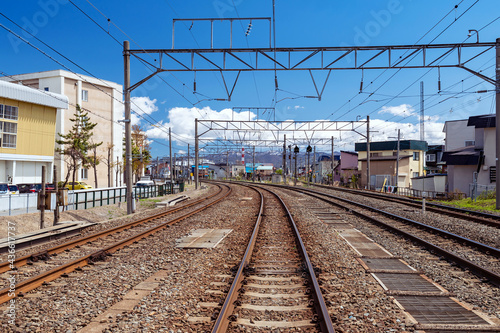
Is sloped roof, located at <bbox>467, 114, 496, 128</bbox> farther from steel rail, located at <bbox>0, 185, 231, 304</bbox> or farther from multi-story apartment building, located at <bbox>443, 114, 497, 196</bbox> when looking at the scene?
steel rail, located at <bbox>0, 185, 231, 304</bbox>

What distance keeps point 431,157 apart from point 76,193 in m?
63.8

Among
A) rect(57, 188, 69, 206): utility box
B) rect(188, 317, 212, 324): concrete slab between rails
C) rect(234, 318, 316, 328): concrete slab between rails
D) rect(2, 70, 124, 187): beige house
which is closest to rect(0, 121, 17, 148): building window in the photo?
rect(2, 70, 124, 187): beige house

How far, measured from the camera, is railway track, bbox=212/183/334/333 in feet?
15.5

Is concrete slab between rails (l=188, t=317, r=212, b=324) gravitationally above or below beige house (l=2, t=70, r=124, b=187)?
below

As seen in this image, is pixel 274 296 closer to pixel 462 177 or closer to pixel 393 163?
pixel 462 177

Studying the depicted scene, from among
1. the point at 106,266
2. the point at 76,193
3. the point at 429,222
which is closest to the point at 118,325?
the point at 106,266

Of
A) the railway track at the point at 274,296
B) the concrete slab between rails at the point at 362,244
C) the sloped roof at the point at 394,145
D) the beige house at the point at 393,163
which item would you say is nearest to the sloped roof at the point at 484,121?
the beige house at the point at 393,163

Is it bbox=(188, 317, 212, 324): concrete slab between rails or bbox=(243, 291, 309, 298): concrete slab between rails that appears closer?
bbox=(188, 317, 212, 324): concrete slab between rails

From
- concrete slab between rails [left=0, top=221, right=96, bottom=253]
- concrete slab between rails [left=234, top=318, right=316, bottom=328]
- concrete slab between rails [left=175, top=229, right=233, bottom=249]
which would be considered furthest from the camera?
concrete slab between rails [left=175, top=229, right=233, bottom=249]

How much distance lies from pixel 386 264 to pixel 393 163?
49396mm

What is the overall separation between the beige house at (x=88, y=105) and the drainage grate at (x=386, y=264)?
41.8m

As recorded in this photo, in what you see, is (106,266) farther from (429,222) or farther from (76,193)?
(76,193)

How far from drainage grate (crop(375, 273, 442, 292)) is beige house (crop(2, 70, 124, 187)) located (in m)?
42.9

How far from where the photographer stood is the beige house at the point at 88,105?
47.9 metres
